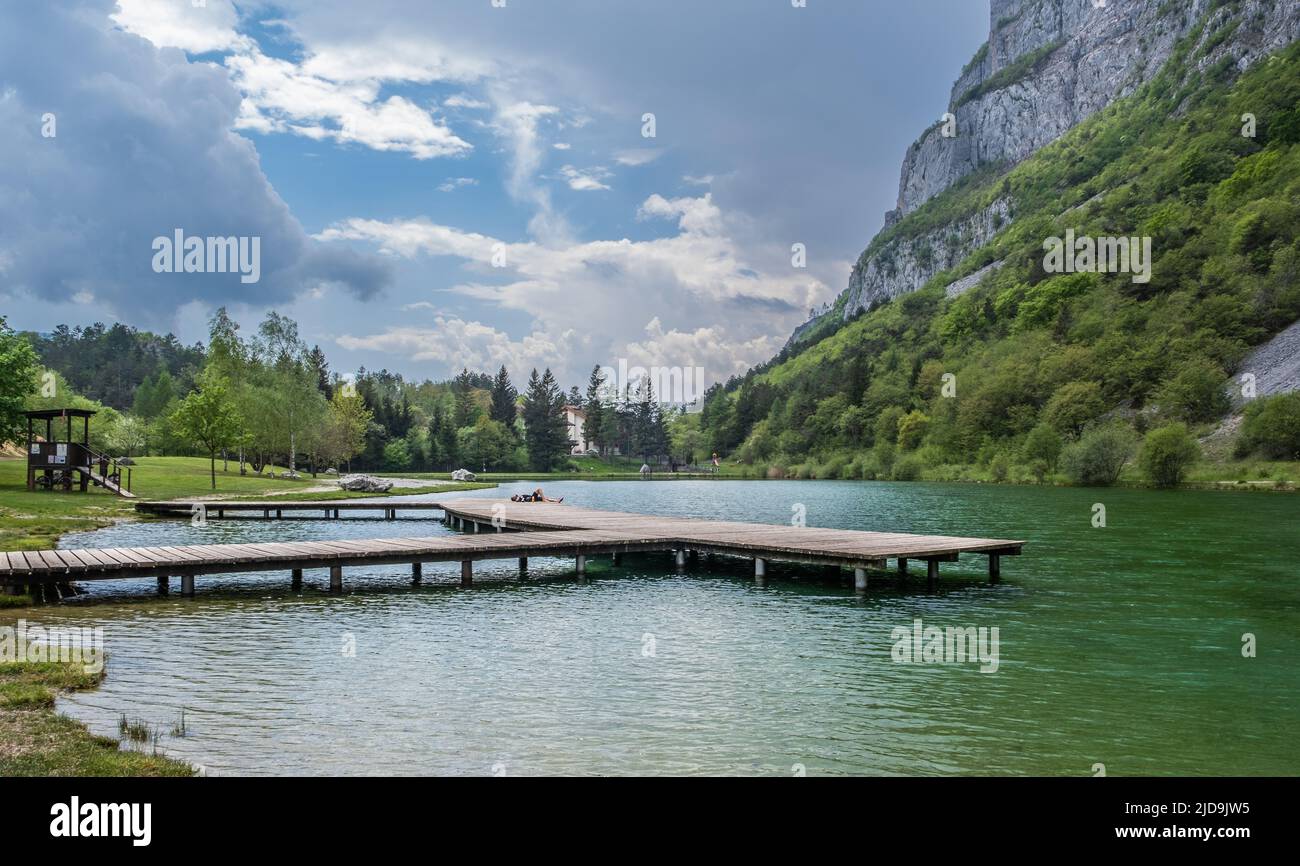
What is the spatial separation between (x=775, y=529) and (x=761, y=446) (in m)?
144

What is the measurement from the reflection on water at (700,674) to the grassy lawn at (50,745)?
56 cm

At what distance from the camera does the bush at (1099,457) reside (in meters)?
88.5

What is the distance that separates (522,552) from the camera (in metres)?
29.0

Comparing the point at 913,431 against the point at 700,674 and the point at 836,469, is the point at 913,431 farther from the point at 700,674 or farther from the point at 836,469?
the point at 700,674

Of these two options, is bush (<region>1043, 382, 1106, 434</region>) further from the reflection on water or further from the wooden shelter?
the wooden shelter

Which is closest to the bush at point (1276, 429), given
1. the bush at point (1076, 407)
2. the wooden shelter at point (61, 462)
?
the bush at point (1076, 407)

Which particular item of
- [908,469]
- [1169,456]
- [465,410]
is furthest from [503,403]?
[1169,456]

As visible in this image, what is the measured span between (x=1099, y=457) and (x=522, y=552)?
78988 millimetres

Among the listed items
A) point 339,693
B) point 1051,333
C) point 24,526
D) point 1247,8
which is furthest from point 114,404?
point 1247,8

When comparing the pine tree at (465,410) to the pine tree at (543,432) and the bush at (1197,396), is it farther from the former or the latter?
the bush at (1197,396)

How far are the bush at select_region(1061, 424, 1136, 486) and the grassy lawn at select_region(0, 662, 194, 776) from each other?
94149 millimetres

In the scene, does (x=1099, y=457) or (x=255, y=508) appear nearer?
(x=255, y=508)
